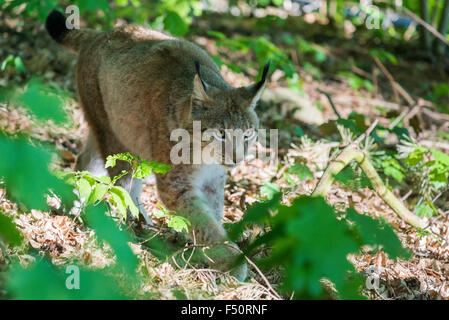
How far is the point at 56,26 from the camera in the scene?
16.2ft

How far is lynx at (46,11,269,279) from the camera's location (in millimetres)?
3865

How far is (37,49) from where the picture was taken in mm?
7078

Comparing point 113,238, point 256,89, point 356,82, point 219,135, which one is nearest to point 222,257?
point 219,135

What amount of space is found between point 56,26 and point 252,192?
2.59 m

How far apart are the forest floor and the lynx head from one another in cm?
69

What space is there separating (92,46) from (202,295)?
289 cm

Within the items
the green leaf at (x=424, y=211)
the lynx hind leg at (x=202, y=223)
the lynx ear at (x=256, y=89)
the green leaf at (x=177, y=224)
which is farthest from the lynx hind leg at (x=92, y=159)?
the green leaf at (x=424, y=211)

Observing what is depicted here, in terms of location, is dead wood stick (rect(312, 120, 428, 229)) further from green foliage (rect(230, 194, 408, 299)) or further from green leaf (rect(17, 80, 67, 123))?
green leaf (rect(17, 80, 67, 123))

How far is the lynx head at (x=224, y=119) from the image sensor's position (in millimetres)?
3836

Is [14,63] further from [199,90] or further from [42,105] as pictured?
[42,105]
